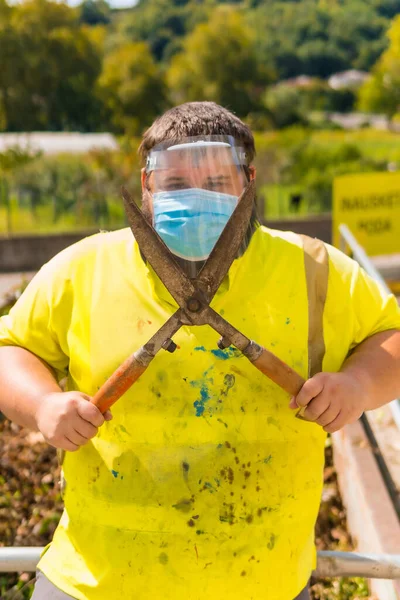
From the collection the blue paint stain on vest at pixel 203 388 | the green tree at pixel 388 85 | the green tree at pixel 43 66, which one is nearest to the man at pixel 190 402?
the blue paint stain on vest at pixel 203 388

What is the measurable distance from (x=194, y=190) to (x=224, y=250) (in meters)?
0.18

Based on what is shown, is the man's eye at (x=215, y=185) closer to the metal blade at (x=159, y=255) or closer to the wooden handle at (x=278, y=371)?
the metal blade at (x=159, y=255)

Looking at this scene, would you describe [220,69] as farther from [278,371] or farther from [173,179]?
[278,371]

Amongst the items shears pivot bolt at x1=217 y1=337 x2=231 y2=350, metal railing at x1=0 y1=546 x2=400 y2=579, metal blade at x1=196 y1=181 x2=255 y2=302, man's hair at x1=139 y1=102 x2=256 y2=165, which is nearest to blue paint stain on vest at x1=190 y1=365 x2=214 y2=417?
shears pivot bolt at x1=217 y1=337 x2=231 y2=350

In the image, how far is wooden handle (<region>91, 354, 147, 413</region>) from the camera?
137cm

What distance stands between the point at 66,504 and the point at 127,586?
0.84ft

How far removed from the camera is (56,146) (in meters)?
24.7

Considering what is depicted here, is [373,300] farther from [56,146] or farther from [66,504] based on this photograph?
[56,146]

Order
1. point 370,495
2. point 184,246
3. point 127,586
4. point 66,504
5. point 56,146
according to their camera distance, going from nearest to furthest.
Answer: point 184,246 → point 127,586 → point 66,504 → point 370,495 → point 56,146

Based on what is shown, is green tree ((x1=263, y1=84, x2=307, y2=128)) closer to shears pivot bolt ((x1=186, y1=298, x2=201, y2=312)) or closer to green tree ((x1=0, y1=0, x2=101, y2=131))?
green tree ((x1=0, y1=0, x2=101, y2=131))

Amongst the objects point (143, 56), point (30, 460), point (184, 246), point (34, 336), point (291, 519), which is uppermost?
point (143, 56)

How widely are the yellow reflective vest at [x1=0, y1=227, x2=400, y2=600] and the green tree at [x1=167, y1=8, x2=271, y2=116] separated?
3352 centimetres

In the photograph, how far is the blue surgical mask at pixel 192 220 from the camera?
1.46 meters

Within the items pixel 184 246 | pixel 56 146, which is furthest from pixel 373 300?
pixel 56 146
